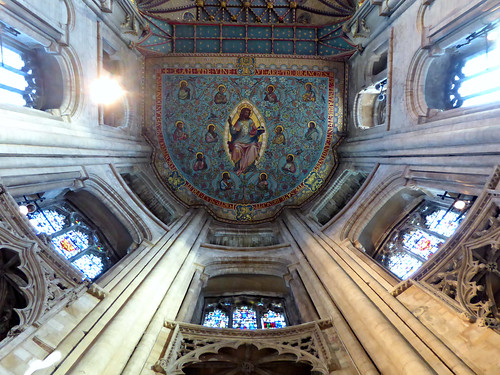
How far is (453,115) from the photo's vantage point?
623cm

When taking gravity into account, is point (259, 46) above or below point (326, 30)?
below

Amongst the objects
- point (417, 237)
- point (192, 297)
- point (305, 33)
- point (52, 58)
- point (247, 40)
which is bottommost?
point (192, 297)

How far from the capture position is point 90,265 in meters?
7.55

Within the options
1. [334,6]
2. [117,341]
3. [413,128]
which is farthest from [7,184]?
[334,6]

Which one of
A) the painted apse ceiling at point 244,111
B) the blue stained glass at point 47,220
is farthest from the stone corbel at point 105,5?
the blue stained glass at point 47,220

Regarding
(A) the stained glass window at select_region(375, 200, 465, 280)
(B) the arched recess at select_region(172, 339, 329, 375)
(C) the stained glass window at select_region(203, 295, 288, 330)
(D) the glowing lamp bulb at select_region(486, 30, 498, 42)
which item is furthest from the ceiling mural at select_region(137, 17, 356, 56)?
(B) the arched recess at select_region(172, 339, 329, 375)

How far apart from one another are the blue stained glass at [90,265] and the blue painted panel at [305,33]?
940 centimetres

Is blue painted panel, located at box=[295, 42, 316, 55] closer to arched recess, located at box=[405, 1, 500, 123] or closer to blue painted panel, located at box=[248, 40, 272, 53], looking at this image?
blue painted panel, located at box=[248, 40, 272, 53]

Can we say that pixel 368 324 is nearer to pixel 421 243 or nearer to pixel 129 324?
pixel 421 243

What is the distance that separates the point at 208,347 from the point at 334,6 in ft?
35.8

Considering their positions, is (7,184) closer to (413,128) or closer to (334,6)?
(413,128)

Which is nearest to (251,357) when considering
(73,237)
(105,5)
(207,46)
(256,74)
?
(73,237)

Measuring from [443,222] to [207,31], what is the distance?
369 inches

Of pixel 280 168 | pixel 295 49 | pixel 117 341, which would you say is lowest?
pixel 117 341
